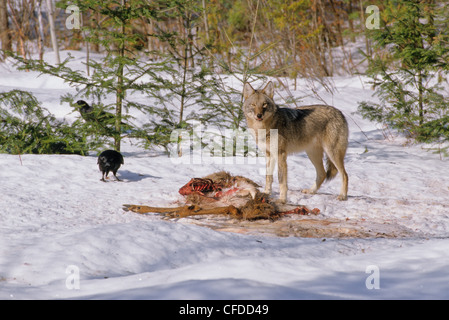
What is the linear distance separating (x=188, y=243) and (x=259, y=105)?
2.53 metres

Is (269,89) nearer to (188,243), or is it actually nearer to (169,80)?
(188,243)

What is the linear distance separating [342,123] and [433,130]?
3388mm

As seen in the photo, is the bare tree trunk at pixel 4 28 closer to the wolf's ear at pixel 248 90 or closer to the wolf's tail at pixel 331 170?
the wolf's ear at pixel 248 90

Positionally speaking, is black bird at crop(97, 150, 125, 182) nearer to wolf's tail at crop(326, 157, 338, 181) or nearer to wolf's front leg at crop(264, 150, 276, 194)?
wolf's front leg at crop(264, 150, 276, 194)

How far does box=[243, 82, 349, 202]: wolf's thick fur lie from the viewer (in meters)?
6.21

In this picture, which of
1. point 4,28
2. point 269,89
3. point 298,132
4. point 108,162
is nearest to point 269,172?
point 298,132

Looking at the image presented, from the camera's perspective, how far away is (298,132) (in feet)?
21.0

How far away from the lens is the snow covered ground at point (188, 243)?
2955 millimetres

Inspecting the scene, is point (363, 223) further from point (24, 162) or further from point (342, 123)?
point (24, 162)

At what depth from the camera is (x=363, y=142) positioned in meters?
11.1

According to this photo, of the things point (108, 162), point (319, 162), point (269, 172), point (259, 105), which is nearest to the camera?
Result: point (259, 105)

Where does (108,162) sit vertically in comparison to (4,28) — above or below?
below

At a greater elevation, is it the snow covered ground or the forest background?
the forest background

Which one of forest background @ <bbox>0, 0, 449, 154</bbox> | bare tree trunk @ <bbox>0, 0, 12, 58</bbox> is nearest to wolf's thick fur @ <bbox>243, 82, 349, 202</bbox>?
forest background @ <bbox>0, 0, 449, 154</bbox>
